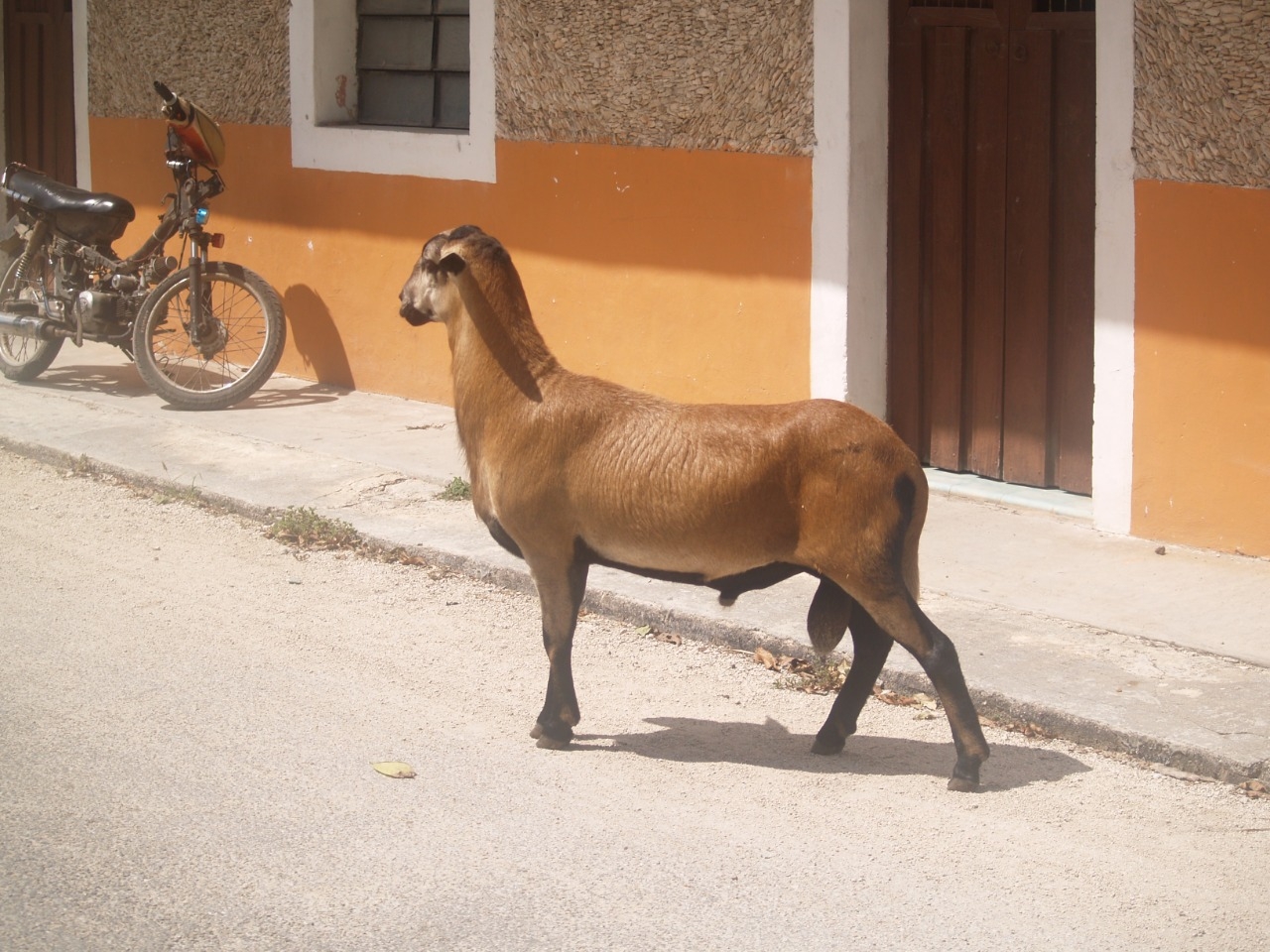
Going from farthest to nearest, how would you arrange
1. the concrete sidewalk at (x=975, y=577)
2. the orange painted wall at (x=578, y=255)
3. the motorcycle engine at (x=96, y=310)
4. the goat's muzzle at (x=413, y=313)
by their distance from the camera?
the motorcycle engine at (x=96, y=310), the orange painted wall at (x=578, y=255), the concrete sidewalk at (x=975, y=577), the goat's muzzle at (x=413, y=313)

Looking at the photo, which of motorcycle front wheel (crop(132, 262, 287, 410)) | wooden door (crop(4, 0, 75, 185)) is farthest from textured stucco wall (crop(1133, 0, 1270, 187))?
wooden door (crop(4, 0, 75, 185))

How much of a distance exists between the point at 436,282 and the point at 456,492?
3128 mm

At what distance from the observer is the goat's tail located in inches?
189

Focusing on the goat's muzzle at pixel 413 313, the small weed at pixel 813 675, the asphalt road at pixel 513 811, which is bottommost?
the asphalt road at pixel 513 811

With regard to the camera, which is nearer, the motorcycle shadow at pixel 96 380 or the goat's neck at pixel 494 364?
the goat's neck at pixel 494 364

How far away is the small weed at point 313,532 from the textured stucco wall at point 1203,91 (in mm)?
3882

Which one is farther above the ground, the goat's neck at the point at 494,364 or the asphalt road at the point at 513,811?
the goat's neck at the point at 494,364

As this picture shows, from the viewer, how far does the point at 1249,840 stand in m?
4.56

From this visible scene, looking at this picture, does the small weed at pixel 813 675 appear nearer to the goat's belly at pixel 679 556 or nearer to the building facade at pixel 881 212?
the goat's belly at pixel 679 556

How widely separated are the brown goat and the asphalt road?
32 centimetres

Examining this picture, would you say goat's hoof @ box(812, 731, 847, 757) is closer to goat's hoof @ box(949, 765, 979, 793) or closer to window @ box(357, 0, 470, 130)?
goat's hoof @ box(949, 765, 979, 793)

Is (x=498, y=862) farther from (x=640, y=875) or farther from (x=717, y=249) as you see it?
(x=717, y=249)

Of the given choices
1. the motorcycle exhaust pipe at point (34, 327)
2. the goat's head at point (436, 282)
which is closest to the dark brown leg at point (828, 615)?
the goat's head at point (436, 282)

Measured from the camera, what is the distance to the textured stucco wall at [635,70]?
8203 mm
